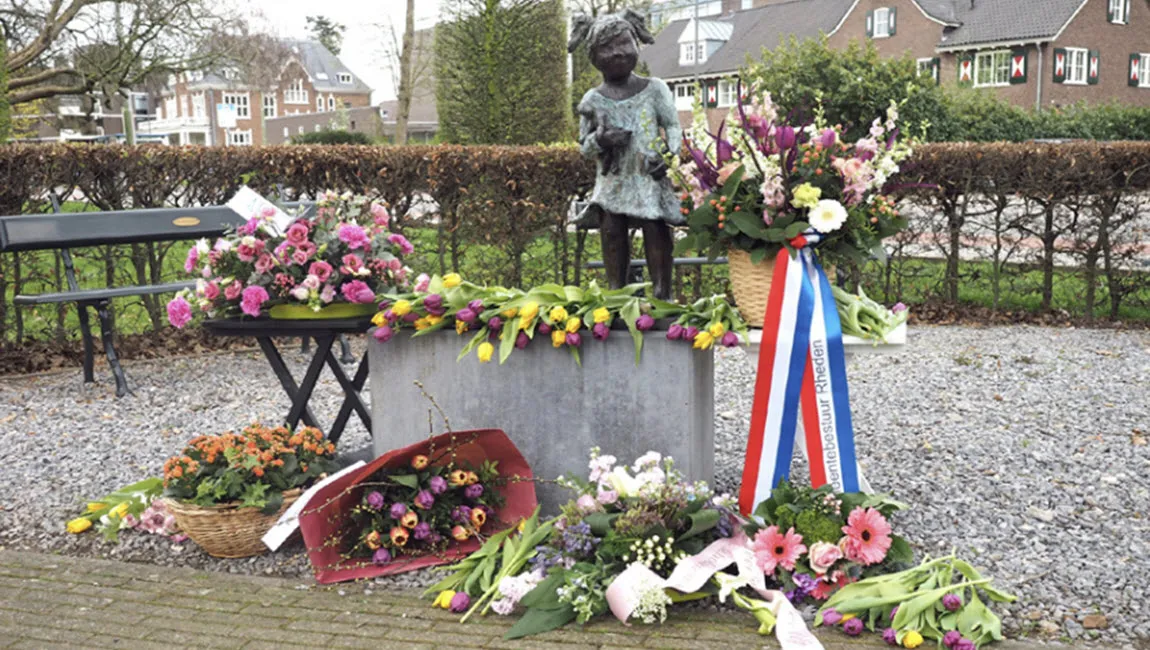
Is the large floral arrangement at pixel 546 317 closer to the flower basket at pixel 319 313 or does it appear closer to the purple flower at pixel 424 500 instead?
the flower basket at pixel 319 313

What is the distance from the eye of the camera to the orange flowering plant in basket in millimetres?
4367

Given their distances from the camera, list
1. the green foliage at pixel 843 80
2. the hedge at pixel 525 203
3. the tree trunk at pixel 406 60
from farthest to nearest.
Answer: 1. the tree trunk at pixel 406 60
2. the green foliage at pixel 843 80
3. the hedge at pixel 525 203

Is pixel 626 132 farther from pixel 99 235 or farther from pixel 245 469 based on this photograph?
pixel 99 235

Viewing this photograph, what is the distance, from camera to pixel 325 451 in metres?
4.79

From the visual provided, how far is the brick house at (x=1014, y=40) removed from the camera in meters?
40.1

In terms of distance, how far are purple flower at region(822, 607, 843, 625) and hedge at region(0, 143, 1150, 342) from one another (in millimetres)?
5505

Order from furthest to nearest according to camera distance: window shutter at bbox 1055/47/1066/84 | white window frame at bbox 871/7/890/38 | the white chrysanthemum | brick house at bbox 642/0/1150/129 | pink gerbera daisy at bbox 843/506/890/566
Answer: white window frame at bbox 871/7/890/38
brick house at bbox 642/0/1150/129
window shutter at bbox 1055/47/1066/84
the white chrysanthemum
pink gerbera daisy at bbox 843/506/890/566

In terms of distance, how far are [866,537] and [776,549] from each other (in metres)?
0.30

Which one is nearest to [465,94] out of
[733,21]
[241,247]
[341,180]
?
[341,180]

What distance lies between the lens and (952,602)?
139 inches

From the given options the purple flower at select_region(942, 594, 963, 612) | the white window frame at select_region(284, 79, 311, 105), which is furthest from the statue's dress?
the white window frame at select_region(284, 79, 311, 105)

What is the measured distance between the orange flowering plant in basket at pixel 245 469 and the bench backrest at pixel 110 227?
8.70ft

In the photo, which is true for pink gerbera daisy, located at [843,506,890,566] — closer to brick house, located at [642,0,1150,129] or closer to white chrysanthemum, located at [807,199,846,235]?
white chrysanthemum, located at [807,199,846,235]

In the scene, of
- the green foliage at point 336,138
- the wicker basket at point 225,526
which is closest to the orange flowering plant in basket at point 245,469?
the wicker basket at point 225,526
